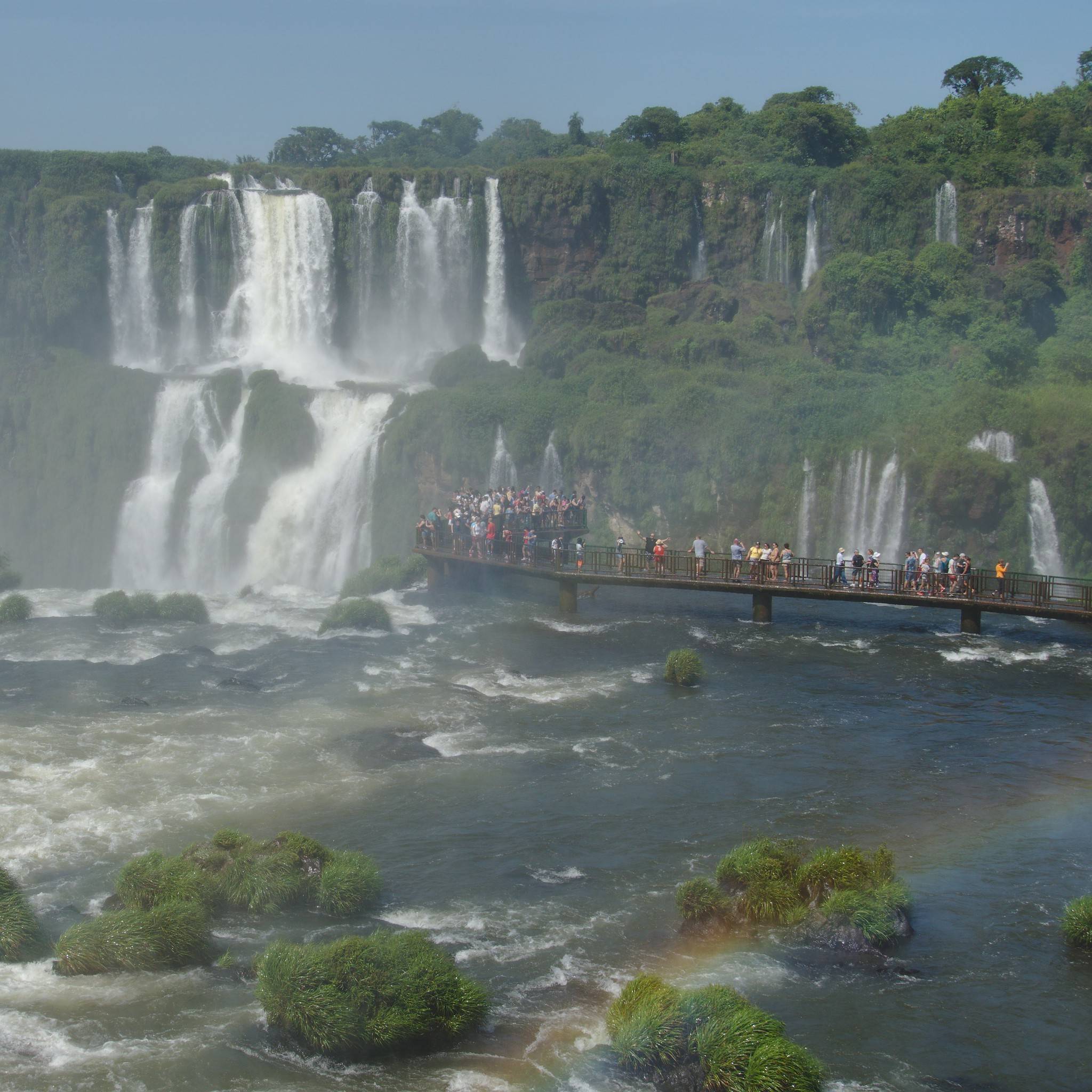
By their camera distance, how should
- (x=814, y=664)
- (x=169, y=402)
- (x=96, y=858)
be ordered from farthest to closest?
1. (x=169, y=402)
2. (x=814, y=664)
3. (x=96, y=858)

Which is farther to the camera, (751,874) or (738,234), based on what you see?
(738,234)

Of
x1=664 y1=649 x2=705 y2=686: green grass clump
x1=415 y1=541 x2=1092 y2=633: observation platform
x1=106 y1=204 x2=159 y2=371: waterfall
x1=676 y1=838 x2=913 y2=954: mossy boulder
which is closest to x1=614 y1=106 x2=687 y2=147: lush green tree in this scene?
x1=106 y1=204 x2=159 y2=371: waterfall

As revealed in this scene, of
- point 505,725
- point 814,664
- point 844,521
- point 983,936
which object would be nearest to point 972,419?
point 844,521

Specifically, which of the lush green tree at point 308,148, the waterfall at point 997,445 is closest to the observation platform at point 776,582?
the waterfall at point 997,445

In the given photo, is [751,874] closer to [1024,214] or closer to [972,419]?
[972,419]

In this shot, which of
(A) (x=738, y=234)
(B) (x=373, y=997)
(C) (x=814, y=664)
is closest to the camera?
(B) (x=373, y=997)

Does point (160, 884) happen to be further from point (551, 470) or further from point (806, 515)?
point (551, 470)

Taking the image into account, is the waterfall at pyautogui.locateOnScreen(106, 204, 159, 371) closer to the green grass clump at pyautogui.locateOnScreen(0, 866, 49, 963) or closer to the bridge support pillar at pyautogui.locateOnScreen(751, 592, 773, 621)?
the bridge support pillar at pyautogui.locateOnScreen(751, 592, 773, 621)

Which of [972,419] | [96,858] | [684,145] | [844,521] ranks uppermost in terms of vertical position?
[684,145]
